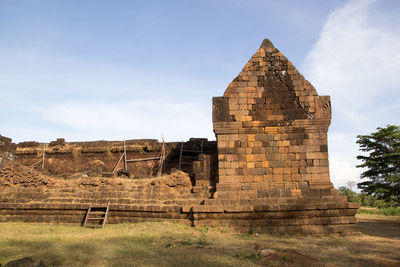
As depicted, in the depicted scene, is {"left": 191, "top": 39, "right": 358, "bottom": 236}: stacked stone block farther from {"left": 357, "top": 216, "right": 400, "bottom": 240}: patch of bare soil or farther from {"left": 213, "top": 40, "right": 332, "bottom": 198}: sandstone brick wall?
{"left": 357, "top": 216, "right": 400, "bottom": 240}: patch of bare soil

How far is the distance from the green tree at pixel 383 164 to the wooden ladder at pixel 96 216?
42.0 ft

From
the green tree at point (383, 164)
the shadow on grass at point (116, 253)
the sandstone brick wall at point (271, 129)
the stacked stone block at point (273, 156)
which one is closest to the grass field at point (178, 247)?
the shadow on grass at point (116, 253)

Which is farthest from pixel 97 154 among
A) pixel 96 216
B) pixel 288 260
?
pixel 288 260

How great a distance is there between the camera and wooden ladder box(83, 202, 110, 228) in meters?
9.88

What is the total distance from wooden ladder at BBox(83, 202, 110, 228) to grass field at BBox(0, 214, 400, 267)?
1.17 feet

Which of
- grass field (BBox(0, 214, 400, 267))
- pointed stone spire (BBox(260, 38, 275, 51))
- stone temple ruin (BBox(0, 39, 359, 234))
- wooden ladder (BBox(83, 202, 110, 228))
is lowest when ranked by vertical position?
grass field (BBox(0, 214, 400, 267))

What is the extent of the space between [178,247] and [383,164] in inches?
513

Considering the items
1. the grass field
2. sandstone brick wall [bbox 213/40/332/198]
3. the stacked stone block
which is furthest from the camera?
sandstone brick wall [bbox 213/40/332/198]

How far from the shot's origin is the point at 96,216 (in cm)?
1030

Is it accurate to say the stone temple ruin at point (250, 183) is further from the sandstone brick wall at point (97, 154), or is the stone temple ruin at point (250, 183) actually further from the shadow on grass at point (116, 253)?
the sandstone brick wall at point (97, 154)

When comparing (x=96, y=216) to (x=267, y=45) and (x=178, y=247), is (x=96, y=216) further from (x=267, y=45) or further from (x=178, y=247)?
(x=267, y=45)

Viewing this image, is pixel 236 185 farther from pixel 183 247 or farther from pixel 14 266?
pixel 14 266

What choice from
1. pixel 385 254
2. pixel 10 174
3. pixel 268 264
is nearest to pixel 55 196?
pixel 10 174

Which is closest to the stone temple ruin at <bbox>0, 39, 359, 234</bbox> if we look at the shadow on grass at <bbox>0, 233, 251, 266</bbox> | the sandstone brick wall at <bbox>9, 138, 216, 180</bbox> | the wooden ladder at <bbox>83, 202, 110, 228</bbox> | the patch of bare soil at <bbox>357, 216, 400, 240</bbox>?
the wooden ladder at <bbox>83, 202, 110, 228</bbox>
